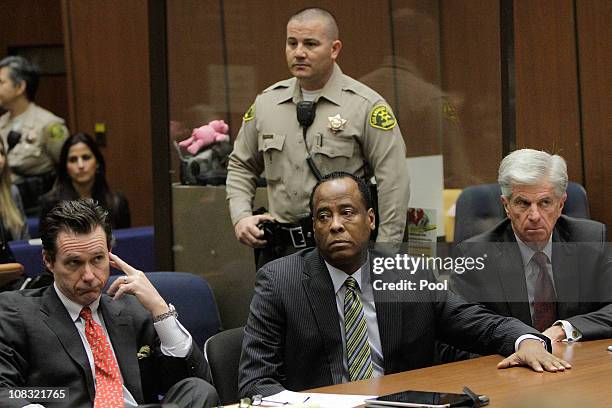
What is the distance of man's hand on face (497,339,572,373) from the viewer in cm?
338

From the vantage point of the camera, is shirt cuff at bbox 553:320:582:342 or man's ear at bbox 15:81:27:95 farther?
man's ear at bbox 15:81:27:95

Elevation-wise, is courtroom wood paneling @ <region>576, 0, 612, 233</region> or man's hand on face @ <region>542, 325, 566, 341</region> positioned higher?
courtroom wood paneling @ <region>576, 0, 612, 233</region>

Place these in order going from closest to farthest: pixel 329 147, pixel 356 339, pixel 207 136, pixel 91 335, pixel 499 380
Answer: pixel 499 380, pixel 91 335, pixel 356 339, pixel 329 147, pixel 207 136

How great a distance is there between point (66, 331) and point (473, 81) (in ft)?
7.53

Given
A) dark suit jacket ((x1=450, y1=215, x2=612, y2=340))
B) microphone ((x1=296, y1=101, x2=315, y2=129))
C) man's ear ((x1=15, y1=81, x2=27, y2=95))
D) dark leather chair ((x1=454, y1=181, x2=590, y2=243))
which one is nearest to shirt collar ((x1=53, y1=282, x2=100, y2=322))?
dark suit jacket ((x1=450, y1=215, x2=612, y2=340))

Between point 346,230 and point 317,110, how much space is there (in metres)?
1.09

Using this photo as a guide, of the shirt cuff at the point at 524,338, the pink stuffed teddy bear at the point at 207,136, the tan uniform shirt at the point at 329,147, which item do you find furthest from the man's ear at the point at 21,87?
the shirt cuff at the point at 524,338

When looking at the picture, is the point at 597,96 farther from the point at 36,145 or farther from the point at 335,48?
the point at 36,145

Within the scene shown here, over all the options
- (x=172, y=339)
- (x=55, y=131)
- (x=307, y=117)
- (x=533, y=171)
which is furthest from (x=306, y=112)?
(x=55, y=131)

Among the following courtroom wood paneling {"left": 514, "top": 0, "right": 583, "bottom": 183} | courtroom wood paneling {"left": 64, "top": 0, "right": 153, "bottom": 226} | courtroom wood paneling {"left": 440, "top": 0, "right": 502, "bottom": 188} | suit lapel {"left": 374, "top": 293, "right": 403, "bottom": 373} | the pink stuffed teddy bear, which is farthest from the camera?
courtroom wood paneling {"left": 64, "top": 0, "right": 153, "bottom": 226}

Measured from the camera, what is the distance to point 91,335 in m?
3.52

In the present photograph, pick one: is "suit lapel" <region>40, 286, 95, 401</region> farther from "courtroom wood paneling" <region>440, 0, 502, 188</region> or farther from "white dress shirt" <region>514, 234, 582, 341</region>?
"courtroom wood paneling" <region>440, 0, 502, 188</region>

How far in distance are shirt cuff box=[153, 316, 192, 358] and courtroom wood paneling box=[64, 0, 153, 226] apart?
16.3ft

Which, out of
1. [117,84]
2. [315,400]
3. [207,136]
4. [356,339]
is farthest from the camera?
[117,84]
